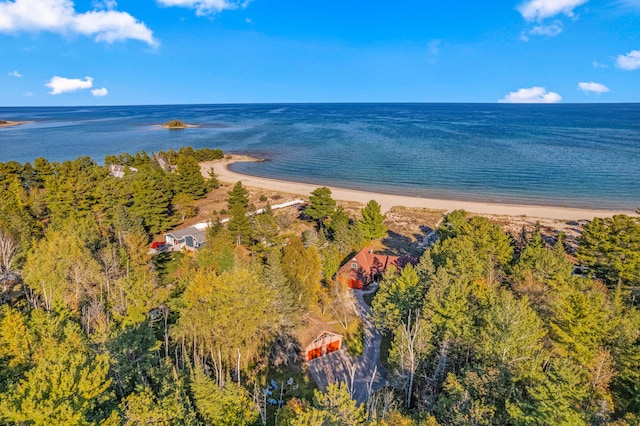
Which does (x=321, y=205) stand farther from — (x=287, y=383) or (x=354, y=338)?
(x=287, y=383)

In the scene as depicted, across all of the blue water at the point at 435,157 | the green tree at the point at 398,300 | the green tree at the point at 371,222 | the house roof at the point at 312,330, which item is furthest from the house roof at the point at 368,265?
the blue water at the point at 435,157

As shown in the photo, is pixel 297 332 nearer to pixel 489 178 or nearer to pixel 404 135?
pixel 489 178

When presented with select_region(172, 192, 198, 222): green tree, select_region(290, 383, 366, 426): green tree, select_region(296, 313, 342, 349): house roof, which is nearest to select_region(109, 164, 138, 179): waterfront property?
select_region(172, 192, 198, 222): green tree

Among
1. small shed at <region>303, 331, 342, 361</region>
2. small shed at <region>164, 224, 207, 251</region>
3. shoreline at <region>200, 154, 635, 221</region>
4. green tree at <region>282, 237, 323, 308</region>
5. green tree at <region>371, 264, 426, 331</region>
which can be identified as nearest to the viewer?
green tree at <region>371, 264, 426, 331</region>

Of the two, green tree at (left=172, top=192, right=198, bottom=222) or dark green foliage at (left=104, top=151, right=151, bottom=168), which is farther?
dark green foliage at (left=104, top=151, right=151, bottom=168)

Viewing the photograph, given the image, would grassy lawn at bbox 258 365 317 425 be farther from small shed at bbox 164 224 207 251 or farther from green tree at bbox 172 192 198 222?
green tree at bbox 172 192 198 222

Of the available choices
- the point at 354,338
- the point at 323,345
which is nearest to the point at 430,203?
the point at 354,338

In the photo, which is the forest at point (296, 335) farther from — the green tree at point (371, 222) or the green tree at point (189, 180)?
the green tree at point (189, 180)
